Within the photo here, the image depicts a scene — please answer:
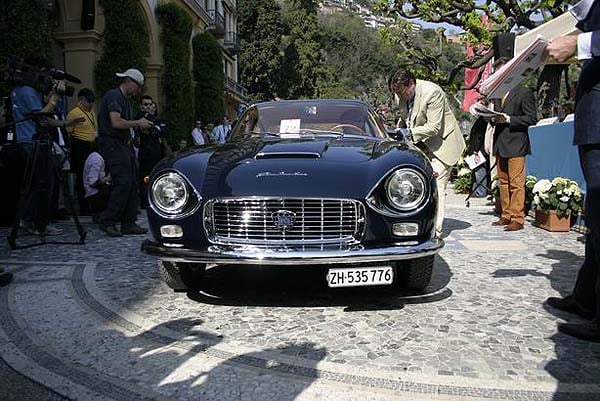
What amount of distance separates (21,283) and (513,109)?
532 cm

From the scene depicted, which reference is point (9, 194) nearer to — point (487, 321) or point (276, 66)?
point (487, 321)

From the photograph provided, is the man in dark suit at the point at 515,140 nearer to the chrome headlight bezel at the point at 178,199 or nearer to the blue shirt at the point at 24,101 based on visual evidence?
the chrome headlight bezel at the point at 178,199

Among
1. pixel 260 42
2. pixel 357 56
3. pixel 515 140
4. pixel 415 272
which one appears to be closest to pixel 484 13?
pixel 515 140

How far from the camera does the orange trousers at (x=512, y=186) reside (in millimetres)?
5953

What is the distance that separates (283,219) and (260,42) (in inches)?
1829

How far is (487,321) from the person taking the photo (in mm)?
3014

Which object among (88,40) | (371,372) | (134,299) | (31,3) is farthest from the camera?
(88,40)

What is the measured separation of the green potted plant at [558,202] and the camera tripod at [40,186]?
204 inches

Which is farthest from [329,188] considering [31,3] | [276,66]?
[276,66]

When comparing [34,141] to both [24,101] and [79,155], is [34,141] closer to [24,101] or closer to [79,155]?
[24,101]

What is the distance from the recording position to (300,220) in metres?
2.96

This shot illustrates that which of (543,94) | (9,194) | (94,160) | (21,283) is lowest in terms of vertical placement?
(21,283)

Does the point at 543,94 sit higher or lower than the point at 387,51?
lower

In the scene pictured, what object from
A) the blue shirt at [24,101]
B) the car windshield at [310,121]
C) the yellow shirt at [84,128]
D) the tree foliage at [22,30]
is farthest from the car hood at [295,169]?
the tree foliage at [22,30]
